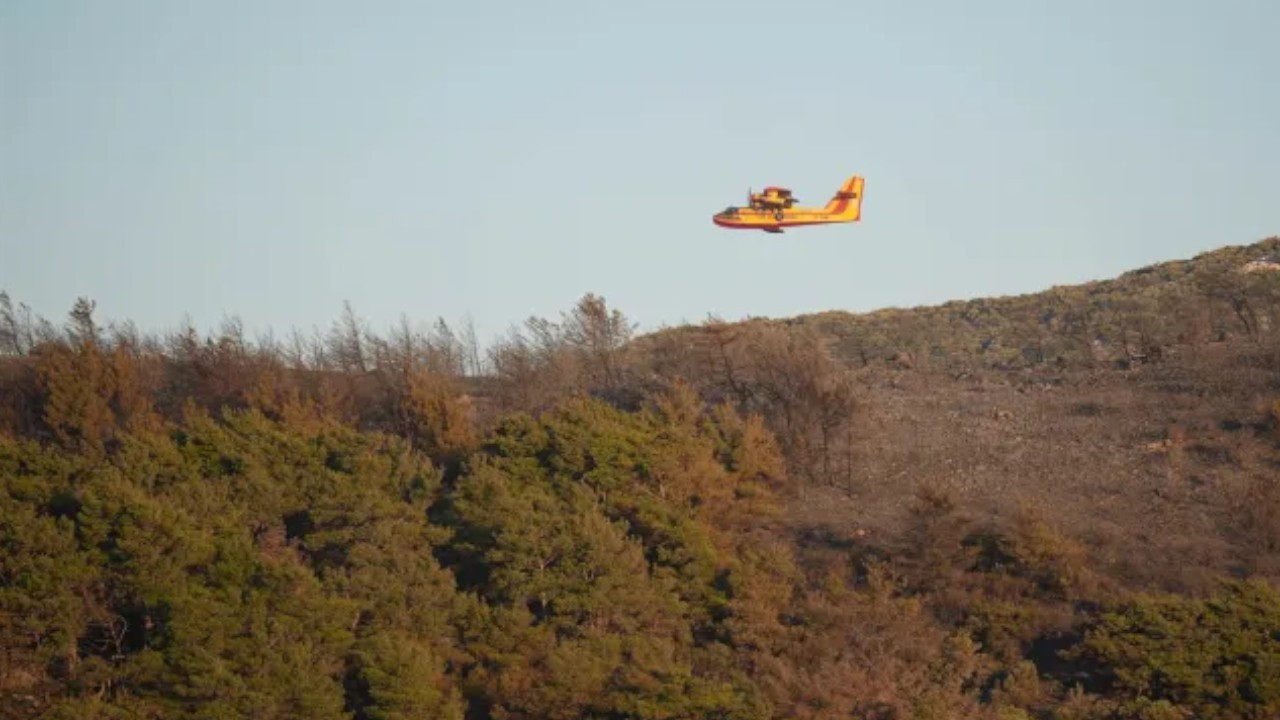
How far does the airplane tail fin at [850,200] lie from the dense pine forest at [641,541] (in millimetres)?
5227

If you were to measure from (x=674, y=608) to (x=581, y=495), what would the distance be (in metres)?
5.75

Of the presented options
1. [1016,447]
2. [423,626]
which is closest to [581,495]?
[423,626]

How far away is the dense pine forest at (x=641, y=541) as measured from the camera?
36.7 meters

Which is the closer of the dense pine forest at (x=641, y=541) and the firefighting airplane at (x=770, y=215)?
the dense pine forest at (x=641, y=541)

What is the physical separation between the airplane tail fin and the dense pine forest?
523cm

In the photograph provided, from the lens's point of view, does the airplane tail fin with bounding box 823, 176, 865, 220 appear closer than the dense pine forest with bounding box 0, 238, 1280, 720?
No

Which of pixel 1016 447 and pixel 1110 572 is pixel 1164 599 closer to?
pixel 1110 572

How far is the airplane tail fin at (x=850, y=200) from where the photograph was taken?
6241 centimetres

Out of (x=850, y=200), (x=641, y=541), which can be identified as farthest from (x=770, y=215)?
(x=641, y=541)

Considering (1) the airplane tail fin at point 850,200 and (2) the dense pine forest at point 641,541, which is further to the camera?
(1) the airplane tail fin at point 850,200

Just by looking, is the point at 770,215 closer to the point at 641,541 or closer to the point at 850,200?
the point at 850,200

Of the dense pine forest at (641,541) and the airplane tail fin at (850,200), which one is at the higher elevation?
the airplane tail fin at (850,200)

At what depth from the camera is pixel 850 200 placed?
62.8 m

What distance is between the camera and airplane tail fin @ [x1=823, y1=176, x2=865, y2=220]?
6241cm
